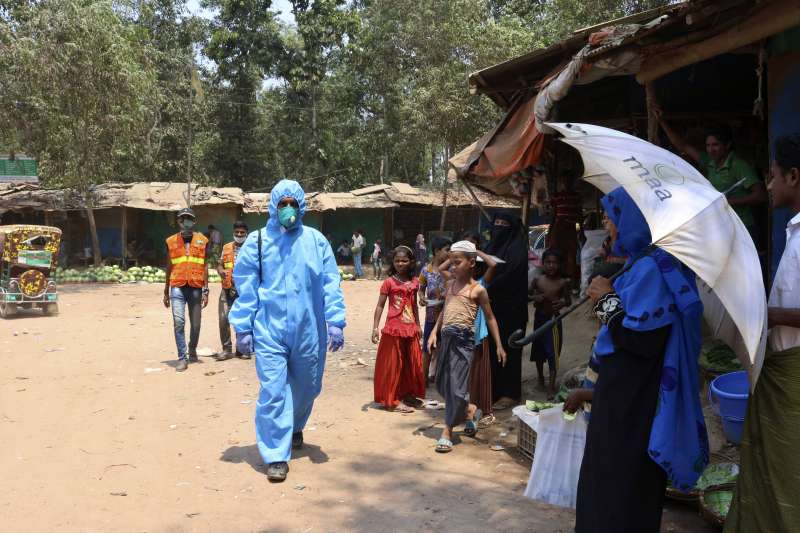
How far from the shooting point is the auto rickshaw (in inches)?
492

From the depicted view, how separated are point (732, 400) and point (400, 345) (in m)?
3.27

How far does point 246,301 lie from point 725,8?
3.63 metres

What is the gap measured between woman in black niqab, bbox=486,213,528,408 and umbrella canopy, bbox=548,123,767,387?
3.39 metres

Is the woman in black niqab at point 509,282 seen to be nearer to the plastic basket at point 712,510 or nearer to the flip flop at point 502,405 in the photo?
the flip flop at point 502,405

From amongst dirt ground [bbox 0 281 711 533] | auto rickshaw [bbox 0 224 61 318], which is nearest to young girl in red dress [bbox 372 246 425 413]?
dirt ground [bbox 0 281 711 533]

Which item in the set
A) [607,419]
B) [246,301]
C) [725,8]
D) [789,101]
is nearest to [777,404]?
[607,419]

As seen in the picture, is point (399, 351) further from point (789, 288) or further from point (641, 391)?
point (789, 288)

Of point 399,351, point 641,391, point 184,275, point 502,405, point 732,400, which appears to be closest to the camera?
point 641,391

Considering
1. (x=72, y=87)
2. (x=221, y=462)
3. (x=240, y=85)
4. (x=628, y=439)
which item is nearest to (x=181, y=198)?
(x=72, y=87)

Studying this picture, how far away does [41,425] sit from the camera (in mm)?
5746

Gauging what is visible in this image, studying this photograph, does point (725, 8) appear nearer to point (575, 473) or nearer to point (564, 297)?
point (575, 473)

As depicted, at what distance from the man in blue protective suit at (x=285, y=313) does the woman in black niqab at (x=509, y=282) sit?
6.01ft

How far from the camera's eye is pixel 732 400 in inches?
154

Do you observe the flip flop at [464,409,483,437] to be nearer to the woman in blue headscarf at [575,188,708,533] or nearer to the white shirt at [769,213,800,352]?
the woman in blue headscarf at [575,188,708,533]
